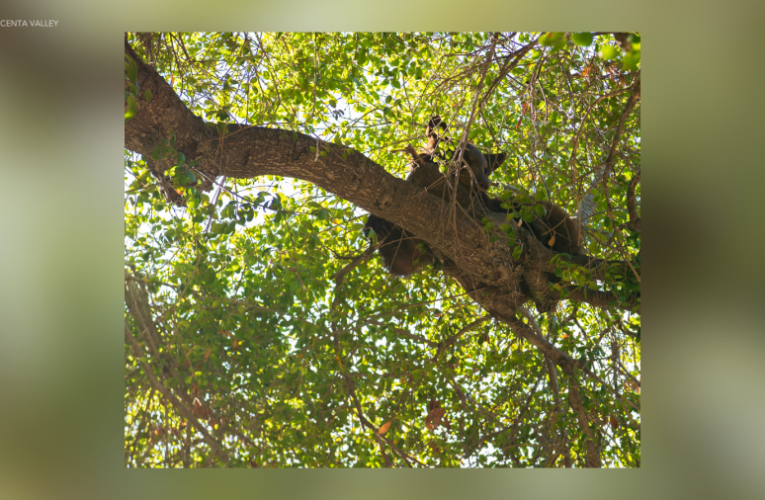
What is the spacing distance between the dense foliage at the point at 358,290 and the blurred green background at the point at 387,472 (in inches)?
4.0

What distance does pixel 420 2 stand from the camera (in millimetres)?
1358

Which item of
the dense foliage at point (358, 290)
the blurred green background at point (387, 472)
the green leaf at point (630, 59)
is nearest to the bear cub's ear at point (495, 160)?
the dense foliage at point (358, 290)

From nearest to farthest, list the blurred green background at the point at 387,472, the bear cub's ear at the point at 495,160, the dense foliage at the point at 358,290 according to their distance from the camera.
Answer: the blurred green background at the point at 387,472 → the dense foliage at the point at 358,290 → the bear cub's ear at the point at 495,160

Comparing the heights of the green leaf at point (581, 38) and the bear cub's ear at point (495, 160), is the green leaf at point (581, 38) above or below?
below

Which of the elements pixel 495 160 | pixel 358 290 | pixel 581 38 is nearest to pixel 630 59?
pixel 581 38

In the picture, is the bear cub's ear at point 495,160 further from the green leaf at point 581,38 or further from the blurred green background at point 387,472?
the green leaf at point 581,38

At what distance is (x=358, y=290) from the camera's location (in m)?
1.93

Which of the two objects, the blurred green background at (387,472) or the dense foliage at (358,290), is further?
the dense foliage at (358,290)

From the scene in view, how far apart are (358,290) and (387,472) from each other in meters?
0.77

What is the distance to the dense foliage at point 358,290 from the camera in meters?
1.51

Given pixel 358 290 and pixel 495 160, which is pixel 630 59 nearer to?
pixel 495 160
